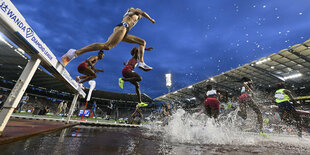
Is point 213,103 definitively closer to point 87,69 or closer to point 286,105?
point 286,105

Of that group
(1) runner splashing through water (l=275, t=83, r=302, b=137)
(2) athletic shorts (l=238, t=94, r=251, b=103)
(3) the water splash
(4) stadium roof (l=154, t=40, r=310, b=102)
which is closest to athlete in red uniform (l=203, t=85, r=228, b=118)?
(3) the water splash

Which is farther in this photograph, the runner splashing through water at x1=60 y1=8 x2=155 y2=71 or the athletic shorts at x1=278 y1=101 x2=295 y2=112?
the athletic shorts at x1=278 y1=101 x2=295 y2=112

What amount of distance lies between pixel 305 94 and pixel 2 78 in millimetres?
42930

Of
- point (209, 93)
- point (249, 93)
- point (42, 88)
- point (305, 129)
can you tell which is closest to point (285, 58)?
point (305, 129)

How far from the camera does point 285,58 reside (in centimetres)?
1264

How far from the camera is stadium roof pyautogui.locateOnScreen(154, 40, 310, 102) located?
11.7 meters

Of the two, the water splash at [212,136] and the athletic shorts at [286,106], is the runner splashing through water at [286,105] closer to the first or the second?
the athletic shorts at [286,106]

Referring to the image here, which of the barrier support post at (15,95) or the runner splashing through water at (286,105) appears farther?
the runner splashing through water at (286,105)

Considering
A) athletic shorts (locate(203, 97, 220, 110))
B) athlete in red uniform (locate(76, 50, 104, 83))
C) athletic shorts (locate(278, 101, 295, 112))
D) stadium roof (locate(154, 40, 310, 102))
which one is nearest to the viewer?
athlete in red uniform (locate(76, 50, 104, 83))

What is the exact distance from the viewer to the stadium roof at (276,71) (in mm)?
11719

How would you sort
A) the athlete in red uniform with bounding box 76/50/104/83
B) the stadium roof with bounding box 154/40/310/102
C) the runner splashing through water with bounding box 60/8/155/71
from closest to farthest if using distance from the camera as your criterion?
1. the runner splashing through water with bounding box 60/8/155/71
2. the athlete in red uniform with bounding box 76/50/104/83
3. the stadium roof with bounding box 154/40/310/102

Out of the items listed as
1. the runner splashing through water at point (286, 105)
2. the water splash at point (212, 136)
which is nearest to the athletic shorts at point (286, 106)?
the runner splashing through water at point (286, 105)

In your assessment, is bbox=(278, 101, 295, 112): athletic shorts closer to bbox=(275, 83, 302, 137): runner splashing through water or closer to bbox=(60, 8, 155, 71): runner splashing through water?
bbox=(275, 83, 302, 137): runner splashing through water

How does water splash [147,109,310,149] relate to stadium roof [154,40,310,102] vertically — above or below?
below
